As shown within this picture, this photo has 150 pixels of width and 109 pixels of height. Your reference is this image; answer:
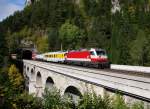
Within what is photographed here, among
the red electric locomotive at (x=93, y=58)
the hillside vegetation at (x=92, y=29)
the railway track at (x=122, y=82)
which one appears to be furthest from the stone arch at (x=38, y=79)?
the railway track at (x=122, y=82)

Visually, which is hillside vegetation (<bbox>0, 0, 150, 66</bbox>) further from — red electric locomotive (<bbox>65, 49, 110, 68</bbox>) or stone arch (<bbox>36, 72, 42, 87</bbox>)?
red electric locomotive (<bbox>65, 49, 110, 68</bbox>)

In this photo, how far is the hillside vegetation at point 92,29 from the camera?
88.2 meters

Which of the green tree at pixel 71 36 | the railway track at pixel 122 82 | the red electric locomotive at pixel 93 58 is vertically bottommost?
the railway track at pixel 122 82

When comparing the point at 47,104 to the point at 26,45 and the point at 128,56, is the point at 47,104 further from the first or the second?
the point at 26,45

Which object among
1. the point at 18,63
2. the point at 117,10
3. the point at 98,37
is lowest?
the point at 18,63

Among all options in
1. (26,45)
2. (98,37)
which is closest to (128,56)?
(98,37)

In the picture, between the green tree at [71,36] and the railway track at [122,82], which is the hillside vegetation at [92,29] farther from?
the railway track at [122,82]

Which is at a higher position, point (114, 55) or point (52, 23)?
point (52, 23)

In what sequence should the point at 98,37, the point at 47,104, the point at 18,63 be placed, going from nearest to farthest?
the point at 47,104 < the point at 98,37 < the point at 18,63

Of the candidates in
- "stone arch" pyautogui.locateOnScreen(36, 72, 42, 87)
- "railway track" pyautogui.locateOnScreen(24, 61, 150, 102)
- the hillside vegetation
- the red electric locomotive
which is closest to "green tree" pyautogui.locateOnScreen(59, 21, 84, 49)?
the hillside vegetation

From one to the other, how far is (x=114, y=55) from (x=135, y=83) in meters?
66.6

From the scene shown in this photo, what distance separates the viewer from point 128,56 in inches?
3447

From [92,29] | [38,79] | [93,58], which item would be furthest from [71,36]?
[93,58]

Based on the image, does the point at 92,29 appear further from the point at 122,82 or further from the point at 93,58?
the point at 122,82
